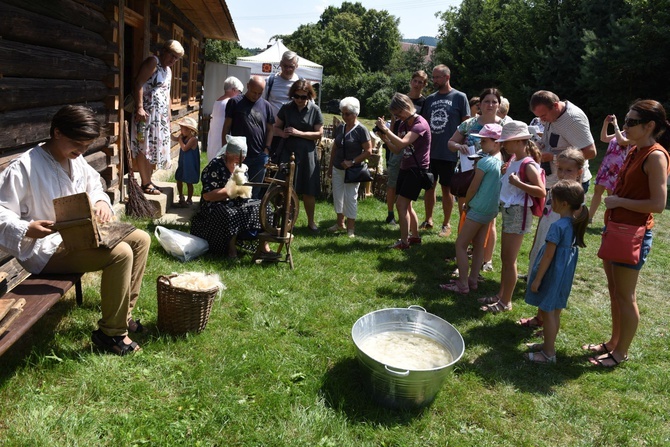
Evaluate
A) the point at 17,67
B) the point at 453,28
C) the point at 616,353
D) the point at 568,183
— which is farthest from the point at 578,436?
the point at 453,28

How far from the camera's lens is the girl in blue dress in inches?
135

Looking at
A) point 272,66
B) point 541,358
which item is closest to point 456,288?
point 541,358

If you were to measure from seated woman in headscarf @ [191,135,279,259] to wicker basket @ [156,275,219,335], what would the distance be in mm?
1524

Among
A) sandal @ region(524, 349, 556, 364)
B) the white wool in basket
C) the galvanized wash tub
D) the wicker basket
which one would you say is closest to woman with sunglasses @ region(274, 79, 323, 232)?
the white wool in basket

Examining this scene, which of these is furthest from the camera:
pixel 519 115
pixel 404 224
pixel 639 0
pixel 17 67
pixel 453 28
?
pixel 453 28

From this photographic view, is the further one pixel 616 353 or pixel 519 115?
pixel 519 115

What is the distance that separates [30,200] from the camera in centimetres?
279

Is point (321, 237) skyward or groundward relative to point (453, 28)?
groundward

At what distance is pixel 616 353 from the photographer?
3682 mm

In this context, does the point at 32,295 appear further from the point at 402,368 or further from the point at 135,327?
the point at 402,368

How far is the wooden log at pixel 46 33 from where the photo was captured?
3248mm

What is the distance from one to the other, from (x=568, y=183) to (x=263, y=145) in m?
3.71

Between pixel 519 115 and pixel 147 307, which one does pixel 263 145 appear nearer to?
pixel 147 307

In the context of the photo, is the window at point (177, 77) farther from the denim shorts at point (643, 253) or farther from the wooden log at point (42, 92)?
the denim shorts at point (643, 253)
